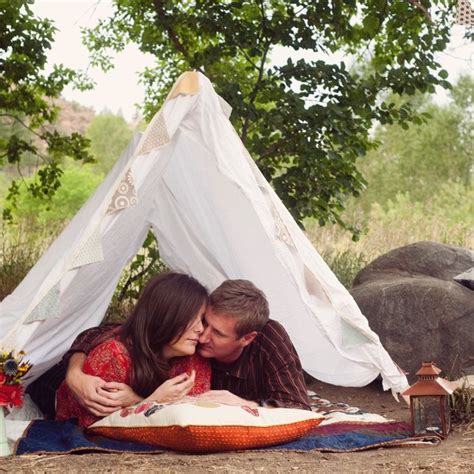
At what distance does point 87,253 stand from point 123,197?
1.00 feet

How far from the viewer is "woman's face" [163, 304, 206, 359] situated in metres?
3.82

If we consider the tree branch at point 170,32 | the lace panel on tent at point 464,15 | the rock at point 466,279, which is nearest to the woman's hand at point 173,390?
the rock at point 466,279

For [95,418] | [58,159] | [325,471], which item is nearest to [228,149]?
[95,418]

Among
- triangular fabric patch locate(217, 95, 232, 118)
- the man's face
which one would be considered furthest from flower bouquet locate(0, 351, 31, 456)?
triangular fabric patch locate(217, 95, 232, 118)

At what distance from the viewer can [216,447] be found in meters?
3.60

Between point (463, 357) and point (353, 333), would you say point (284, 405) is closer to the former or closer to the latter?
point (353, 333)

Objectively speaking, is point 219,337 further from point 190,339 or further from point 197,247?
→ point 197,247

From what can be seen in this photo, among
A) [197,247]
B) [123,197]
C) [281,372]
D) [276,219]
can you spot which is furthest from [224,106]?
[281,372]

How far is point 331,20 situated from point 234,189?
2.31 m

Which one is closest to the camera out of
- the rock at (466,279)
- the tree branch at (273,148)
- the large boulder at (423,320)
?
the large boulder at (423,320)

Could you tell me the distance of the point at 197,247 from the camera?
16.9ft

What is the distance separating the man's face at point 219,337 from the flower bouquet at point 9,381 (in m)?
0.73

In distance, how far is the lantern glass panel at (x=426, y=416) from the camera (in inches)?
165

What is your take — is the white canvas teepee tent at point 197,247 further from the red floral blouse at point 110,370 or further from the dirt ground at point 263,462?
the dirt ground at point 263,462
